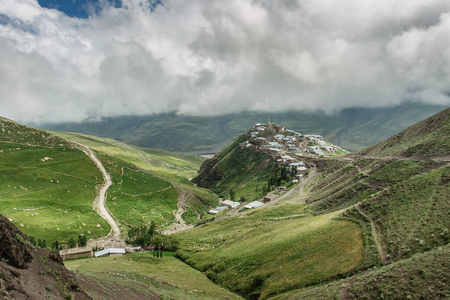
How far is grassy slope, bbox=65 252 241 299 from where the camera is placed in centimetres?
3468

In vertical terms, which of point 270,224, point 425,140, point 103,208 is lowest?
point 270,224

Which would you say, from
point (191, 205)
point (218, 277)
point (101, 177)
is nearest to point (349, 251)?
point (218, 277)

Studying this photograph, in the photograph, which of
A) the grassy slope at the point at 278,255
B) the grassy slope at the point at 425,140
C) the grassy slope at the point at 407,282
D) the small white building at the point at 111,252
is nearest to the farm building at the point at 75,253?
the small white building at the point at 111,252

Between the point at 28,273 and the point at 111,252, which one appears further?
the point at 111,252

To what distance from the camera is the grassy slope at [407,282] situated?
30.6 m

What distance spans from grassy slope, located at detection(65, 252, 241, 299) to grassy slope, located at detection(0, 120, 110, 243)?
1278 inches

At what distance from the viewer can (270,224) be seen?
8200cm

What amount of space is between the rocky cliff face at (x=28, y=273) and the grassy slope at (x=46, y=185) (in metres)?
65.7

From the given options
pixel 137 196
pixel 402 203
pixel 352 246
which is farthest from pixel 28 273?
pixel 137 196

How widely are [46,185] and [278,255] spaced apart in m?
104

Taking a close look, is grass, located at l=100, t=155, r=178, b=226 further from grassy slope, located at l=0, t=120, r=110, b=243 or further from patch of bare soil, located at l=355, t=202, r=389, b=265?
patch of bare soil, located at l=355, t=202, r=389, b=265

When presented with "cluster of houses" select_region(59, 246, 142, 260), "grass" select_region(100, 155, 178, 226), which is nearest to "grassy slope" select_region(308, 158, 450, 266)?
"cluster of houses" select_region(59, 246, 142, 260)

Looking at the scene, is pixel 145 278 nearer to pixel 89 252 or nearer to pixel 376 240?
pixel 89 252

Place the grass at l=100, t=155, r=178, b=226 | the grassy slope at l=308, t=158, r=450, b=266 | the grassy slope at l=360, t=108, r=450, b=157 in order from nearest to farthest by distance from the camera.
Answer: the grassy slope at l=308, t=158, r=450, b=266, the grassy slope at l=360, t=108, r=450, b=157, the grass at l=100, t=155, r=178, b=226
